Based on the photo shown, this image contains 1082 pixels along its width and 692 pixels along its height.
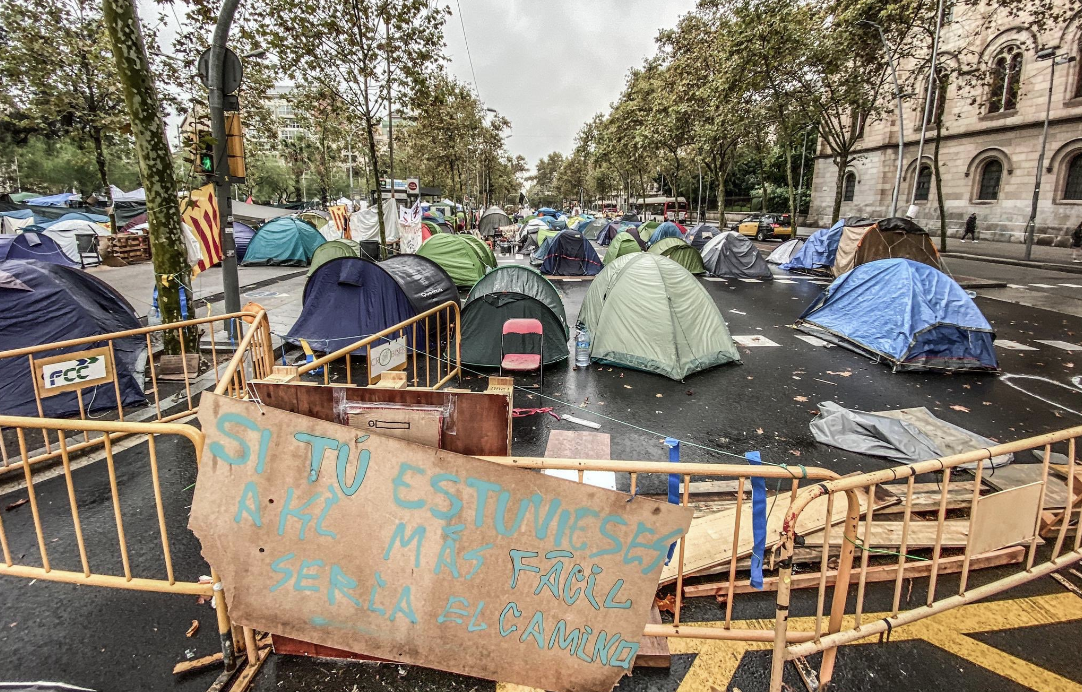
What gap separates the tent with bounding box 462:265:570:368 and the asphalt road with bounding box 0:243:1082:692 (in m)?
0.42

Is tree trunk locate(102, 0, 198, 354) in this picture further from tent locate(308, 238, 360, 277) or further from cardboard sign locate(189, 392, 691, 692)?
cardboard sign locate(189, 392, 691, 692)

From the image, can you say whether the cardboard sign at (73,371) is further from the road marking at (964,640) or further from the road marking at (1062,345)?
the road marking at (1062,345)

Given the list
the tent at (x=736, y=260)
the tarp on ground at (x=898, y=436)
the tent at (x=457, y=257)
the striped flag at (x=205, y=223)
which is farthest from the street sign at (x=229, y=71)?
the tent at (x=736, y=260)

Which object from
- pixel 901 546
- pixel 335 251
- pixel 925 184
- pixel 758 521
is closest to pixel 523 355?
pixel 758 521

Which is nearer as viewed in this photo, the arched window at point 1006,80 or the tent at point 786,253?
the tent at point 786,253

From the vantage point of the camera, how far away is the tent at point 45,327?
5285mm

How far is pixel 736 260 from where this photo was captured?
18094 mm

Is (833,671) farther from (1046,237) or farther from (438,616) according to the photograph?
(1046,237)

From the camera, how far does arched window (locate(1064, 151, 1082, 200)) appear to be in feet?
75.2

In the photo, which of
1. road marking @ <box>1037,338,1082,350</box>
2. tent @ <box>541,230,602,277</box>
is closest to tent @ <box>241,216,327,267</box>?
tent @ <box>541,230,602,277</box>

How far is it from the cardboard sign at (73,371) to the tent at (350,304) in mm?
3124

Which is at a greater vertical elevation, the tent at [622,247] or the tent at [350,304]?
the tent at [622,247]

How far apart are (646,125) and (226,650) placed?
1133 inches

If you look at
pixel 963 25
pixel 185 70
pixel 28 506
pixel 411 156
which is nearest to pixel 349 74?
pixel 185 70
